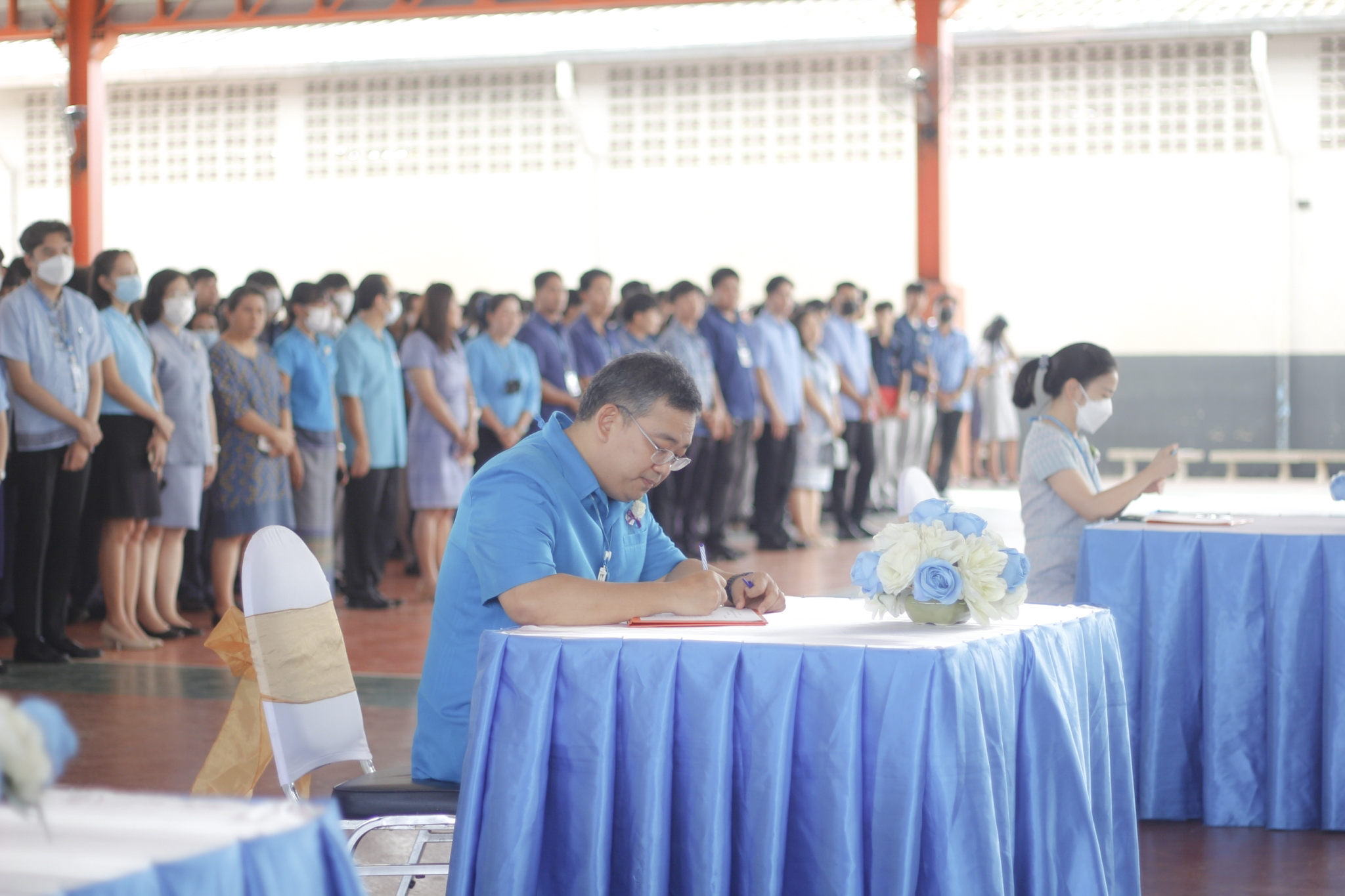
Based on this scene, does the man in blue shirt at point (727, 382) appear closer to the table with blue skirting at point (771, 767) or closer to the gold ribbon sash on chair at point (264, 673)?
the gold ribbon sash on chair at point (264, 673)

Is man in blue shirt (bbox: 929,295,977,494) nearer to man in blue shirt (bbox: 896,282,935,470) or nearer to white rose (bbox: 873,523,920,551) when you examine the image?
man in blue shirt (bbox: 896,282,935,470)

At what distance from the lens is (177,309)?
17.8ft

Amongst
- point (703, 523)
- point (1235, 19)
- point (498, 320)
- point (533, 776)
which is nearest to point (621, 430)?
point (533, 776)

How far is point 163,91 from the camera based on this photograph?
1409 cm

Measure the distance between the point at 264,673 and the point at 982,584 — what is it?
1134mm

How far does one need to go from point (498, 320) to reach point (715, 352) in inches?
69.7

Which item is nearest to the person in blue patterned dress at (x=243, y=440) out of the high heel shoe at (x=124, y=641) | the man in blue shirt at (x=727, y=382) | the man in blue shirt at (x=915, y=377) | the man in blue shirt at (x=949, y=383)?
the high heel shoe at (x=124, y=641)

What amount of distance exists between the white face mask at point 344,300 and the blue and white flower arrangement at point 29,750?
19.0 ft

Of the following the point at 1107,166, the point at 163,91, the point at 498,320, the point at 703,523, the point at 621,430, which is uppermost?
the point at 163,91

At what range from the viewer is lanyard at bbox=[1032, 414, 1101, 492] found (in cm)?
387

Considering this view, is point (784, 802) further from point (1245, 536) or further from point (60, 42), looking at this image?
point (60, 42)

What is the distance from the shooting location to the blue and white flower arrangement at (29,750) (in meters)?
1.06

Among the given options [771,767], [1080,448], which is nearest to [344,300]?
[1080,448]

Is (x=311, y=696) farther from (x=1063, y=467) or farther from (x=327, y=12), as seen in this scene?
(x=327, y=12)
